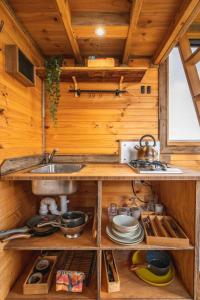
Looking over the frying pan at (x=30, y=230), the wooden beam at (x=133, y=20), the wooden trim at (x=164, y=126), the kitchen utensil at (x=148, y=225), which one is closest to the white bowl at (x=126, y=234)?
the kitchen utensil at (x=148, y=225)

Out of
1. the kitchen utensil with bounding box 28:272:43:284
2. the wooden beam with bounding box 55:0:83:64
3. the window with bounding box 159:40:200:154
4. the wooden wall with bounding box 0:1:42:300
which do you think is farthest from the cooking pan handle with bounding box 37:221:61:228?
the wooden beam with bounding box 55:0:83:64

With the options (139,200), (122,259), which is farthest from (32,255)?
(139,200)

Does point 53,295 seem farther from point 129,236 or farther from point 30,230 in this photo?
point 129,236

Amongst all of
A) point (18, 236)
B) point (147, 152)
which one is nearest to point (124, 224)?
point (147, 152)

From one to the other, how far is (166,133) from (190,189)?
761 millimetres

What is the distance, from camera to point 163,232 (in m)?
1.25

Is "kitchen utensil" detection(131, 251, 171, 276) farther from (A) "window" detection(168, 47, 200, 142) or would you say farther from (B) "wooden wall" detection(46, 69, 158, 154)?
(A) "window" detection(168, 47, 200, 142)

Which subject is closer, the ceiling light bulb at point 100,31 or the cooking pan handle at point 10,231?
the cooking pan handle at point 10,231

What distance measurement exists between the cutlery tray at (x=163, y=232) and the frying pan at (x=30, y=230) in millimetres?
712

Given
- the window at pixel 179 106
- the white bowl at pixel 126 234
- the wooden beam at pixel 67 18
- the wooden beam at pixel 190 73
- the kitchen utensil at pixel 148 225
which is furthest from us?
the window at pixel 179 106

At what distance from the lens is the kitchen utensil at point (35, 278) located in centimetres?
125

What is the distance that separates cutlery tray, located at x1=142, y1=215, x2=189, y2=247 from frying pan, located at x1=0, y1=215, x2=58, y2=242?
712mm

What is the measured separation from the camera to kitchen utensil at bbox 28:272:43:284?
1.25 metres

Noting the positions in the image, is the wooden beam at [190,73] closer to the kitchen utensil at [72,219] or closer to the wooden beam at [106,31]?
the wooden beam at [106,31]
